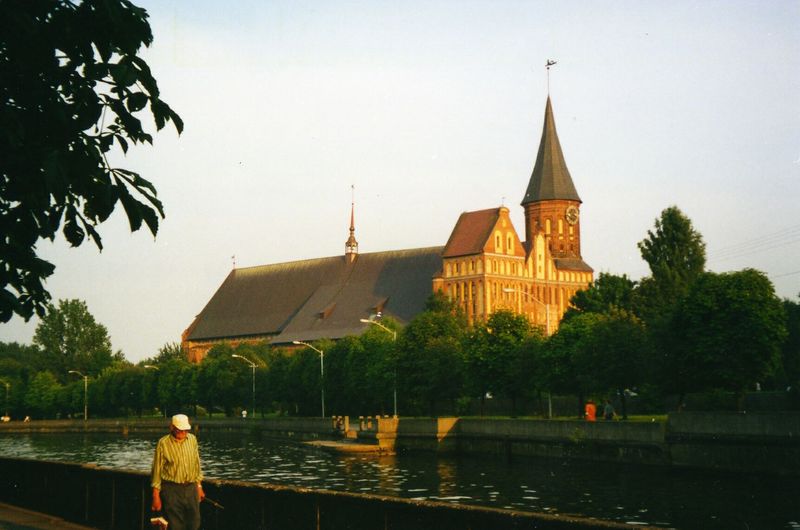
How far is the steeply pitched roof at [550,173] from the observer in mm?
147000

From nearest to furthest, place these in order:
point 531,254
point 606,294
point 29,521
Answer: point 29,521 < point 606,294 < point 531,254

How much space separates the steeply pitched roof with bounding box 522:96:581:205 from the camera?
14700cm

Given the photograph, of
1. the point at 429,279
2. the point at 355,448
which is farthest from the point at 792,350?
the point at 429,279

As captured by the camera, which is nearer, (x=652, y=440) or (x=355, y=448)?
(x=652, y=440)

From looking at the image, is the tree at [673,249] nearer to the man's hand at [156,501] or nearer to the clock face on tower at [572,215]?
the clock face on tower at [572,215]

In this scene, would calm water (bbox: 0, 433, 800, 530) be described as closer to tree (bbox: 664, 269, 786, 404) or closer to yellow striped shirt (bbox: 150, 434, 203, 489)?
tree (bbox: 664, 269, 786, 404)

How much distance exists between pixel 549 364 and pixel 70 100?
206 feet

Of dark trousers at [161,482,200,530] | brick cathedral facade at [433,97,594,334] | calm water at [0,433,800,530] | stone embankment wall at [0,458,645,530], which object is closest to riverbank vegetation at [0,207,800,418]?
brick cathedral facade at [433,97,594,334]

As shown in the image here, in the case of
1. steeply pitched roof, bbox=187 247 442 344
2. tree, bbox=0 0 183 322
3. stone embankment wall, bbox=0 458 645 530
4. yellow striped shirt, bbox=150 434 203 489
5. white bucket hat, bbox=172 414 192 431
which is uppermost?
steeply pitched roof, bbox=187 247 442 344

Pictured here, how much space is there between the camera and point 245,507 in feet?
47.4

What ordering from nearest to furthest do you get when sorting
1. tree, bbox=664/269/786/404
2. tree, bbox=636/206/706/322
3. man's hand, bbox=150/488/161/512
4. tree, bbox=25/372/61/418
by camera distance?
man's hand, bbox=150/488/161/512
tree, bbox=664/269/786/404
tree, bbox=636/206/706/322
tree, bbox=25/372/61/418

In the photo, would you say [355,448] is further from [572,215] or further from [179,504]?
[572,215]

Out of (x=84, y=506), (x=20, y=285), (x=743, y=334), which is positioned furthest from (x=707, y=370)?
(x=20, y=285)

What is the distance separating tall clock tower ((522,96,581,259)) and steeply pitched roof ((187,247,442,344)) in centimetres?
1433
